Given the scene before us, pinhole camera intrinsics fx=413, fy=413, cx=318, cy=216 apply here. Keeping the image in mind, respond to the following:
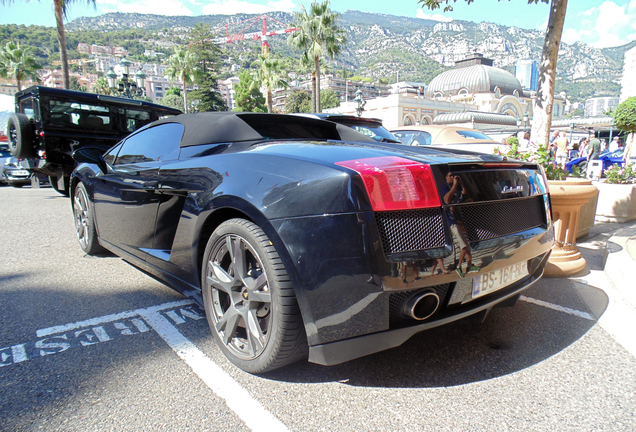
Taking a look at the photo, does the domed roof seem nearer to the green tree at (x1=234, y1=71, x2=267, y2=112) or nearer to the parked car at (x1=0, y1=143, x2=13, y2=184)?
the green tree at (x1=234, y1=71, x2=267, y2=112)

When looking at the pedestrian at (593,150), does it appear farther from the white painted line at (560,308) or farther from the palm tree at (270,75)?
the palm tree at (270,75)

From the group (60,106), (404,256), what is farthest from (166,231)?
(60,106)

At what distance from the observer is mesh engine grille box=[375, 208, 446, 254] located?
5.11 ft

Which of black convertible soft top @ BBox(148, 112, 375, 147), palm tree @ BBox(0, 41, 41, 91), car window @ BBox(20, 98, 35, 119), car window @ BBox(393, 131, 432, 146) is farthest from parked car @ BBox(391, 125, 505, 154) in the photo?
palm tree @ BBox(0, 41, 41, 91)

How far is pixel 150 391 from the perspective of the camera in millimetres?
1826

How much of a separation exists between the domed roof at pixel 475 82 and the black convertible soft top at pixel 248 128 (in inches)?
3882

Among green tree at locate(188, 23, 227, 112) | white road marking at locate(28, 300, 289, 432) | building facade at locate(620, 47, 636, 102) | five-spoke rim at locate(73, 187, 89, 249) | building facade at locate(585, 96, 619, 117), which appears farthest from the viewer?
building facade at locate(585, 96, 619, 117)

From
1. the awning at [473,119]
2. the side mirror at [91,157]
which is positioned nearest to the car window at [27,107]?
the side mirror at [91,157]

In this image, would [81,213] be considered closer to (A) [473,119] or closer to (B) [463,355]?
(B) [463,355]

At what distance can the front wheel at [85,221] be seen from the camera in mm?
3787

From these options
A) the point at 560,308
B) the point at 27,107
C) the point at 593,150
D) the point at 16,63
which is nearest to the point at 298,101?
the point at 16,63

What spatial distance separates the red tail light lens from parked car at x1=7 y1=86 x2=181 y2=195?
741 cm

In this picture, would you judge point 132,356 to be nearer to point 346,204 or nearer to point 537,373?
point 346,204

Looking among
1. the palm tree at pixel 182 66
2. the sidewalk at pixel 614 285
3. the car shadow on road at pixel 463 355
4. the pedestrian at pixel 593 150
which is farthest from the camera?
the palm tree at pixel 182 66
